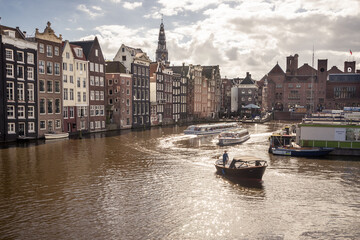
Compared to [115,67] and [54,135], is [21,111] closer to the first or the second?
[54,135]

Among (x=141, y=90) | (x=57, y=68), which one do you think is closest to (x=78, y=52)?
(x=57, y=68)

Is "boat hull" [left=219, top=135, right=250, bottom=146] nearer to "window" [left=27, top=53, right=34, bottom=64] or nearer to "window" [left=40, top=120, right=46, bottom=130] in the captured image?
"window" [left=40, top=120, right=46, bottom=130]

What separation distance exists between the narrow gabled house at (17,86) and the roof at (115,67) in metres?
25.2

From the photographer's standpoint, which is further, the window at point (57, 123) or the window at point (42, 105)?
the window at point (57, 123)

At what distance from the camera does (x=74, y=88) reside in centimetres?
7312

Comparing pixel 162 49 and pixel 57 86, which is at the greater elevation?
pixel 162 49

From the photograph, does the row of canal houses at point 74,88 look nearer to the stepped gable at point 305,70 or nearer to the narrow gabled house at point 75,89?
the narrow gabled house at point 75,89

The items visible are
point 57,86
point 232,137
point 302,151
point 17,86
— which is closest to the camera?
point 302,151

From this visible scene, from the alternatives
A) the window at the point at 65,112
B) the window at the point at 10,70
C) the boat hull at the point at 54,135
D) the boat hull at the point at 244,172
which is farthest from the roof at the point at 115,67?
the boat hull at the point at 244,172

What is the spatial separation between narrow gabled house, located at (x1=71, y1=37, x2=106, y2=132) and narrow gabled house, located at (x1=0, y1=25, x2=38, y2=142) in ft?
51.4

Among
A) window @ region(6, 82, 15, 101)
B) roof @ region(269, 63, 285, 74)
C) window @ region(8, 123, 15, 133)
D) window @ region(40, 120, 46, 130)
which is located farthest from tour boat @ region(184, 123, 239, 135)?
roof @ region(269, 63, 285, 74)

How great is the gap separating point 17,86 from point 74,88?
1456cm

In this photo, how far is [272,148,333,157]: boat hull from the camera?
4756cm

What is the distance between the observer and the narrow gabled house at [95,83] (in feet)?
254
